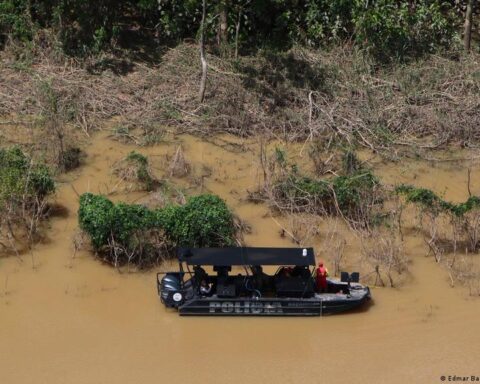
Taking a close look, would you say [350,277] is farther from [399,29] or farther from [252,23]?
[252,23]

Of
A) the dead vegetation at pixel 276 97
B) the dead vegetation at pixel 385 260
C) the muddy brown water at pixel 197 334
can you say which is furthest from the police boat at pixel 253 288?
the dead vegetation at pixel 276 97

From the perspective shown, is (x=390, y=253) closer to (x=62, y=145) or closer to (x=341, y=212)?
(x=341, y=212)

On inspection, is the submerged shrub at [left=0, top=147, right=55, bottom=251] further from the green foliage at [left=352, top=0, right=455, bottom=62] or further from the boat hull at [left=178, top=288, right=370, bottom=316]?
the green foliage at [left=352, top=0, right=455, bottom=62]

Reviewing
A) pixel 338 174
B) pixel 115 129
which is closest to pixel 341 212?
pixel 338 174

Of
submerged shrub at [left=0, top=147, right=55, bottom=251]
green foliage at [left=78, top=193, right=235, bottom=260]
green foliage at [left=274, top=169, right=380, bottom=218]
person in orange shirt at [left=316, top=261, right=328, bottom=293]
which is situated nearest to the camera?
person in orange shirt at [left=316, top=261, right=328, bottom=293]

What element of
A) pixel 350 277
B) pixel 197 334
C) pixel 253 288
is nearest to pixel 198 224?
pixel 253 288

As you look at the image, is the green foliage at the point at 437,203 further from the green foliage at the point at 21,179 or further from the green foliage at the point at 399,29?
the green foliage at the point at 21,179

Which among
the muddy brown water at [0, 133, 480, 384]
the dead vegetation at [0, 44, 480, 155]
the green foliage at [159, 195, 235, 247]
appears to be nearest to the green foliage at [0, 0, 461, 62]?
the dead vegetation at [0, 44, 480, 155]
